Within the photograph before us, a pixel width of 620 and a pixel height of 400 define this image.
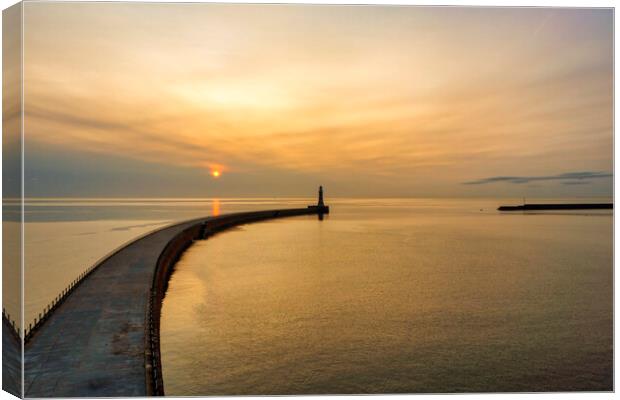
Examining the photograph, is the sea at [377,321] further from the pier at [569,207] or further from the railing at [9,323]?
the pier at [569,207]

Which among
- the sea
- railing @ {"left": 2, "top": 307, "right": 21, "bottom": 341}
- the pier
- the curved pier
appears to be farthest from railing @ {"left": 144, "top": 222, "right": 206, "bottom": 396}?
the pier

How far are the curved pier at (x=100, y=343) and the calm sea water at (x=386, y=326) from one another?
1.34 m

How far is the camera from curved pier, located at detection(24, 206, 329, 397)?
24.2ft

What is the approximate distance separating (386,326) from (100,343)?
319 inches

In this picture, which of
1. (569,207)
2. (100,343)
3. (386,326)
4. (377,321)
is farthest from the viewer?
(569,207)

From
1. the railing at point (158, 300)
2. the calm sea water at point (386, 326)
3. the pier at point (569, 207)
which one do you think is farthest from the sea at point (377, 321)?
the pier at point (569, 207)

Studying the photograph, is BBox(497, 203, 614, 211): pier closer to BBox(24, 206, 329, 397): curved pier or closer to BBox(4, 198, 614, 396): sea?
BBox(4, 198, 614, 396): sea

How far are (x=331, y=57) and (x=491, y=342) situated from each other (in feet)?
27.7

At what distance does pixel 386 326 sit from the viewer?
1403 centimetres

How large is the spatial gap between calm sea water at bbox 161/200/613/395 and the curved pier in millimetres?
1337

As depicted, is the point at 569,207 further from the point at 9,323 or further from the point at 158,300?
the point at 9,323

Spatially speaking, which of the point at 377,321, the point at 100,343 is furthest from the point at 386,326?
the point at 100,343

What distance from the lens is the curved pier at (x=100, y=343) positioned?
7367 mm

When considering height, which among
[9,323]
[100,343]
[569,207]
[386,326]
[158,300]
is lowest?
[386,326]
